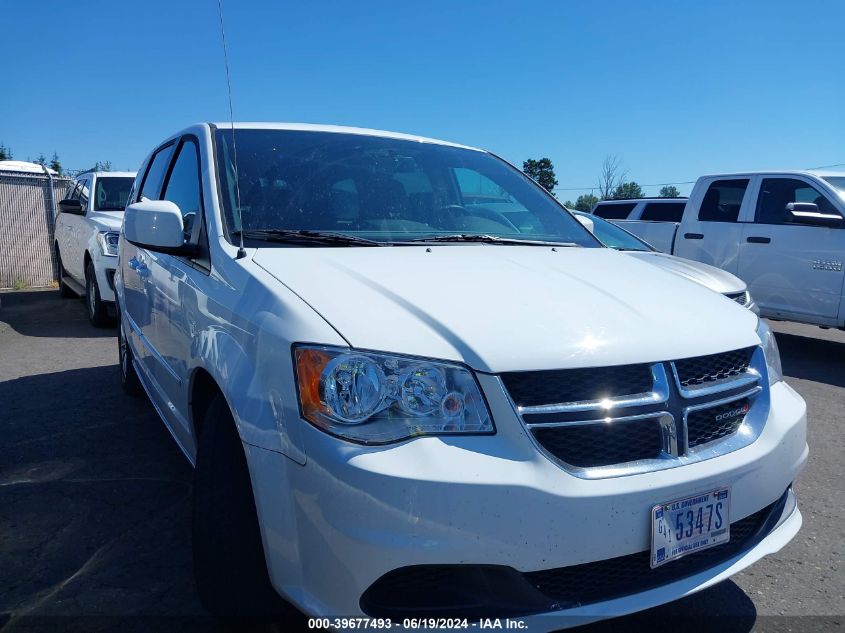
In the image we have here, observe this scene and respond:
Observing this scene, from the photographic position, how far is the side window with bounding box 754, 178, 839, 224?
725 cm

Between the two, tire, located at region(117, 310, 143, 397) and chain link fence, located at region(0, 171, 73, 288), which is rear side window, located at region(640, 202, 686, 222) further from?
chain link fence, located at region(0, 171, 73, 288)

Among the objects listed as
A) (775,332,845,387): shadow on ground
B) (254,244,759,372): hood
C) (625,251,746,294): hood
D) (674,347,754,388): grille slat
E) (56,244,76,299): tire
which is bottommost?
(775,332,845,387): shadow on ground

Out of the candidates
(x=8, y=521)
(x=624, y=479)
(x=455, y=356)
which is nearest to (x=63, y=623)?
(x=8, y=521)

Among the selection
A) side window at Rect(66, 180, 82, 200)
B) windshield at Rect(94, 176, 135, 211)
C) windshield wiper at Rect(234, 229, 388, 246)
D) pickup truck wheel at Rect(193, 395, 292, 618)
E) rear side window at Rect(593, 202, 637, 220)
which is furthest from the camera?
rear side window at Rect(593, 202, 637, 220)

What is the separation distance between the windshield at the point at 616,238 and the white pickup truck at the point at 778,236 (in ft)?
5.62

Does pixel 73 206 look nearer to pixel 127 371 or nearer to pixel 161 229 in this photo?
pixel 127 371

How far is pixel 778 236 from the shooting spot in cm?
729

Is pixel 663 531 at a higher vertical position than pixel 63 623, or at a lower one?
higher

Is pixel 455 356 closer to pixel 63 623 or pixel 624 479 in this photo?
pixel 624 479

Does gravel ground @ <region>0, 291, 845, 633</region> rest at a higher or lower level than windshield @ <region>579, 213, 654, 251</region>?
lower

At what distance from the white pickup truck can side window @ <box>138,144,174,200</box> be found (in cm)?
585

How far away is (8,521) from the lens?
3.02 metres

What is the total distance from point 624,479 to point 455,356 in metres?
0.55

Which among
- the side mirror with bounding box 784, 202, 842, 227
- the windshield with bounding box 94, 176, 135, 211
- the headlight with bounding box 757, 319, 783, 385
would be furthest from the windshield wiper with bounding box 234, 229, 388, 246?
the windshield with bounding box 94, 176, 135, 211
